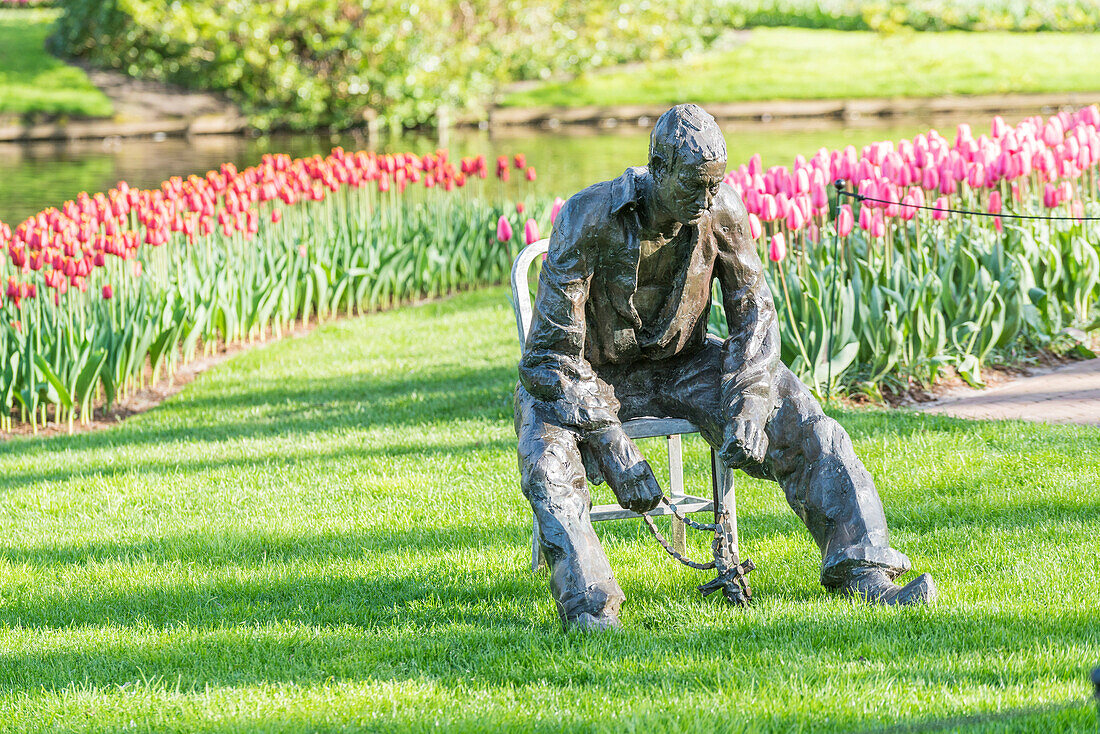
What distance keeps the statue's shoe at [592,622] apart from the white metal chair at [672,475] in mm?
329

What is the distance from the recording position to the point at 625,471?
11.6ft

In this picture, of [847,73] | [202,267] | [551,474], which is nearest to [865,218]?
[551,474]

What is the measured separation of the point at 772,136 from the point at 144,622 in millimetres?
21056

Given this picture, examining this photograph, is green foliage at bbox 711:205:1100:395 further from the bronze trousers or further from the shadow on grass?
the bronze trousers

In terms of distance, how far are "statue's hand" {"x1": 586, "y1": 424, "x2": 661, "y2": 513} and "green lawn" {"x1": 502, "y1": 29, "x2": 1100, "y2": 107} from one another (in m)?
24.8

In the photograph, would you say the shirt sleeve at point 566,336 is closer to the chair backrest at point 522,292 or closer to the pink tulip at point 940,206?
the chair backrest at point 522,292

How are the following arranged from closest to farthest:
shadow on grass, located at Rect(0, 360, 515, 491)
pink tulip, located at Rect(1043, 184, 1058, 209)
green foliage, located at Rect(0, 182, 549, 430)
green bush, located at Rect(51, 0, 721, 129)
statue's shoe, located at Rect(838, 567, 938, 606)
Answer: statue's shoe, located at Rect(838, 567, 938, 606)
shadow on grass, located at Rect(0, 360, 515, 491)
green foliage, located at Rect(0, 182, 549, 430)
pink tulip, located at Rect(1043, 184, 1058, 209)
green bush, located at Rect(51, 0, 721, 129)

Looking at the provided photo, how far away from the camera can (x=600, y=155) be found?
20.7 m

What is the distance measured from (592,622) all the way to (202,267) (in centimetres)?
532

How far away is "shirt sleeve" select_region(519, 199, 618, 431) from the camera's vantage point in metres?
3.66

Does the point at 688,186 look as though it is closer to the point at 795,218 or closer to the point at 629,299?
the point at 629,299

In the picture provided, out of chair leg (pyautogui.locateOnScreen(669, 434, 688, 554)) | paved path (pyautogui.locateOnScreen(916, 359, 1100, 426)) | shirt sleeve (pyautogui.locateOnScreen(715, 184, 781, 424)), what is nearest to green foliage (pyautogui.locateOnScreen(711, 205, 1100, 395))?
paved path (pyautogui.locateOnScreen(916, 359, 1100, 426))

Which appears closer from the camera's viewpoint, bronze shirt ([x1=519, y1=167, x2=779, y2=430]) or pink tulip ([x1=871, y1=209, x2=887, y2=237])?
bronze shirt ([x1=519, y1=167, x2=779, y2=430])

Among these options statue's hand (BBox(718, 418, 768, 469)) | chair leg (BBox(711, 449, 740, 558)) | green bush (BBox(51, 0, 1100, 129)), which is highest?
green bush (BBox(51, 0, 1100, 129))
